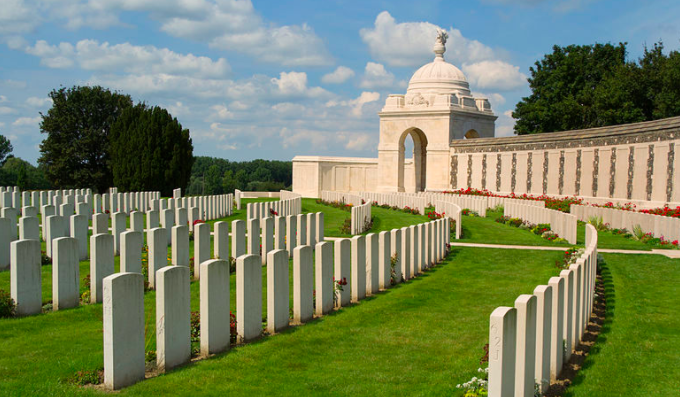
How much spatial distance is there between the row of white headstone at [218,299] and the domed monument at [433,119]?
33934 mm

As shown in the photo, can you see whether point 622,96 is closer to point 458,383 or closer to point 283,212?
point 283,212

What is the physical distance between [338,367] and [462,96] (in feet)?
134

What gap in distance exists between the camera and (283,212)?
22234 millimetres

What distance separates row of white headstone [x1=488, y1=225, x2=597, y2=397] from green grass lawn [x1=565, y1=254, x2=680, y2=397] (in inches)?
13.0

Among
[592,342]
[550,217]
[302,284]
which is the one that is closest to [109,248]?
[302,284]

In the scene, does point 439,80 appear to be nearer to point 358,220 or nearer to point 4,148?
point 358,220

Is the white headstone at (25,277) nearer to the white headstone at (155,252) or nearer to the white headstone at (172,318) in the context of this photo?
the white headstone at (155,252)

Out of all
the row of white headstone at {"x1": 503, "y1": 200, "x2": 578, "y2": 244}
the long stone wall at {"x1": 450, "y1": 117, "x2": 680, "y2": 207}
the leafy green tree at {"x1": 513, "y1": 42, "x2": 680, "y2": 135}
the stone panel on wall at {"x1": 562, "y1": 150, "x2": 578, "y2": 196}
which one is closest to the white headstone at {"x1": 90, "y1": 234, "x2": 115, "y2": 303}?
the row of white headstone at {"x1": 503, "y1": 200, "x2": 578, "y2": 244}

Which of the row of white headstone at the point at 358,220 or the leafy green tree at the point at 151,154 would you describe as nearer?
the row of white headstone at the point at 358,220

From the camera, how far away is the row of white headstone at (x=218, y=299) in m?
5.60

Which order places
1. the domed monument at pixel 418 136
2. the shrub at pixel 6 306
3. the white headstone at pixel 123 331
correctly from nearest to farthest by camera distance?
1. the white headstone at pixel 123 331
2. the shrub at pixel 6 306
3. the domed monument at pixel 418 136

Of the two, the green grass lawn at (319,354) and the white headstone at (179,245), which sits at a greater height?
the white headstone at (179,245)

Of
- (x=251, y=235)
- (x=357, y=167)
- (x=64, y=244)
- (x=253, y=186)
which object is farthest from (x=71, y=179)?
(x=253, y=186)

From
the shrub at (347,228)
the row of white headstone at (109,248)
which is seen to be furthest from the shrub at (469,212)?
the row of white headstone at (109,248)
